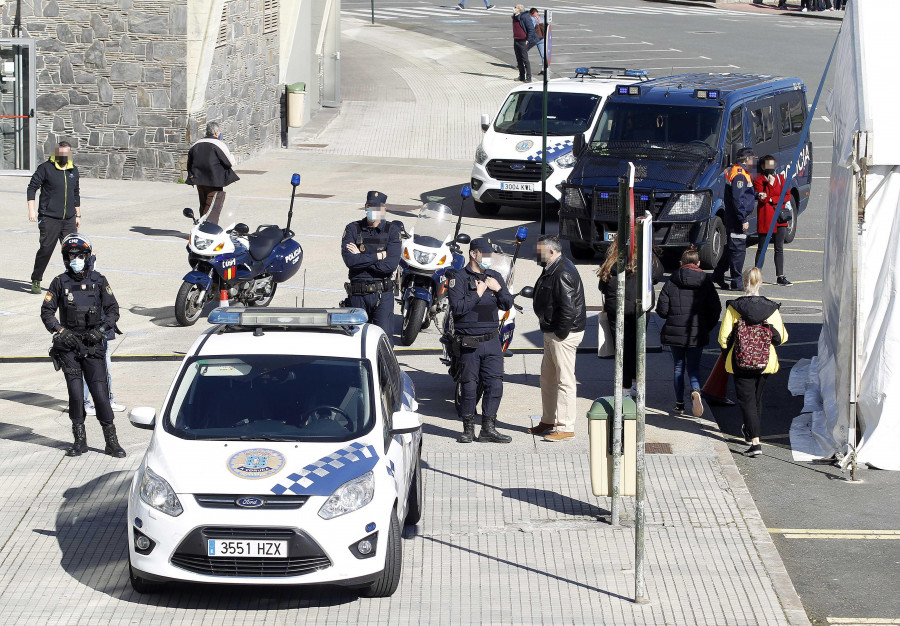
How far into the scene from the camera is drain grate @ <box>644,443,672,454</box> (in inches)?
440

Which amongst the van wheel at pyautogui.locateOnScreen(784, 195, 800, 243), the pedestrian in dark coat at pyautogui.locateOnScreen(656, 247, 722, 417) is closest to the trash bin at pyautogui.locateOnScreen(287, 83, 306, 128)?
the van wheel at pyautogui.locateOnScreen(784, 195, 800, 243)

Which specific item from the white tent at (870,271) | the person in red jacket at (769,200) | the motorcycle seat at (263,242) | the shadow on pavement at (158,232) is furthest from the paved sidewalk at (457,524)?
the shadow on pavement at (158,232)

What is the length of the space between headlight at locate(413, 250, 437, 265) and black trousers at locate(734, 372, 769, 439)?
424 cm

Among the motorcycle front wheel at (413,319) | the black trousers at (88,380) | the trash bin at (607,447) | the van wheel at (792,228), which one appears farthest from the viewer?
the van wheel at (792,228)

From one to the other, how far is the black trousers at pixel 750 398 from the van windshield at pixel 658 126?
7.56 meters

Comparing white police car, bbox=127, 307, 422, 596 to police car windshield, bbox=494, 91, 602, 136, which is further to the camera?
police car windshield, bbox=494, 91, 602, 136

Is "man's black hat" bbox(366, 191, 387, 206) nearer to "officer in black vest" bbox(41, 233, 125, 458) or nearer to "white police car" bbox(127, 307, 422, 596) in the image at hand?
"officer in black vest" bbox(41, 233, 125, 458)

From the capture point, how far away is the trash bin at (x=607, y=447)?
8.95m

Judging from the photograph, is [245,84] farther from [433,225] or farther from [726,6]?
[726,6]

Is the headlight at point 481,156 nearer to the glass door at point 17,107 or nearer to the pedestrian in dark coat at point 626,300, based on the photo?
the glass door at point 17,107

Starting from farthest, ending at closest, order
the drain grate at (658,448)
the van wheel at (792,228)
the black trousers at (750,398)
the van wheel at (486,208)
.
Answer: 1. the van wheel at (486,208)
2. the van wheel at (792,228)
3. the drain grate at (658,448)
4. the black trousers at (750,398)

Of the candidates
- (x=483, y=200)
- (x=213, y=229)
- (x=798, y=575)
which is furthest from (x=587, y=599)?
(x=483, y=200)

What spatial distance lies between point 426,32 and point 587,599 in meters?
38.6

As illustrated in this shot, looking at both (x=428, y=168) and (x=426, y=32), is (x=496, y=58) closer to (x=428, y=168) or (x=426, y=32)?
(x=426, y=32)
